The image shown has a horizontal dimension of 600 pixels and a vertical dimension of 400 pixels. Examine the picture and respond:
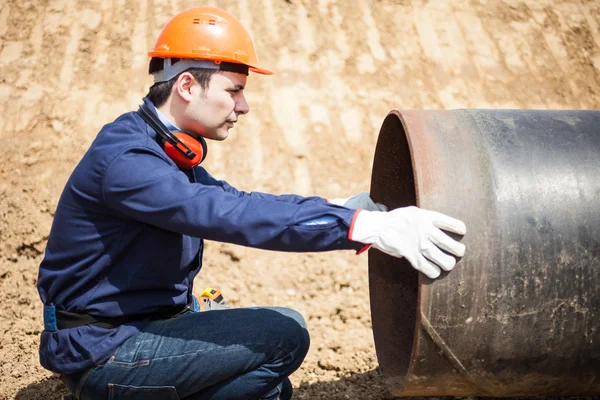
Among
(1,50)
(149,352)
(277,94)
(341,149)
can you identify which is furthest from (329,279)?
(1,50)

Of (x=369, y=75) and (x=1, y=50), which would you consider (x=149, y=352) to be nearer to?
(x=369, y=75)

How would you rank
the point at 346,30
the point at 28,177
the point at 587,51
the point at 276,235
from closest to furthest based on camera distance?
1. the point at 276,235
2. the point at 28,177
3. the point at 346,30
4. the point at 587,51

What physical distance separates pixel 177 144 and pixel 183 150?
0.03m

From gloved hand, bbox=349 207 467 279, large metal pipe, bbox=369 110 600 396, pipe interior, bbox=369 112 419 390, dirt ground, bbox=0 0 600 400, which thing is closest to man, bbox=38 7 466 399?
gloved hand, bbox=349 207 467 279

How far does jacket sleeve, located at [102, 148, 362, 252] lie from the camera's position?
2.10 metres

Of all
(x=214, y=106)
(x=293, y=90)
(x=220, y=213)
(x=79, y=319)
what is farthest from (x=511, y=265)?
(x=293, y=90)

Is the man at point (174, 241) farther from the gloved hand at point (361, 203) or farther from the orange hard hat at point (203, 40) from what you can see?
the gloved hand at point (361, 203)

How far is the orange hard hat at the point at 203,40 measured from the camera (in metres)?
2.50

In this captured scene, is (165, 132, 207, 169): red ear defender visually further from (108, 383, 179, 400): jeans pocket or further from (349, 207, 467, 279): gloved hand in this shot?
(108, 383, 179, 400): jeans pocket

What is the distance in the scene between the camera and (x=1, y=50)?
5.59m

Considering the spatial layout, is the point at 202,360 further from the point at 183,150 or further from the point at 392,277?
the point at 392,277

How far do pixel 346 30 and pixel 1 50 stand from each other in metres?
2.93

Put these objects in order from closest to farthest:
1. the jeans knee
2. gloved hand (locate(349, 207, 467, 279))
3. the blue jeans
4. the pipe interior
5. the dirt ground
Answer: gloved hand (locate(349, 207, 467, 279)), the blue jeans, the jeans knee, the pipe interior, the dirt ground

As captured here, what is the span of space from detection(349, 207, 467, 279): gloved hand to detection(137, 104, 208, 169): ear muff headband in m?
0.70
